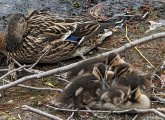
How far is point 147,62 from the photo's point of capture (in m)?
6.62

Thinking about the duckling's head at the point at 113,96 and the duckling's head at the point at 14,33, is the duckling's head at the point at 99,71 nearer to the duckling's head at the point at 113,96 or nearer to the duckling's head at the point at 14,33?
the duckling's head at the point at 113,96

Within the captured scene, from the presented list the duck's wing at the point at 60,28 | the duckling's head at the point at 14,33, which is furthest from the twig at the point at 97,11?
the duckling's head at the point at 14,33

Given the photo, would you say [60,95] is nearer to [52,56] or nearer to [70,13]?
[52,56]

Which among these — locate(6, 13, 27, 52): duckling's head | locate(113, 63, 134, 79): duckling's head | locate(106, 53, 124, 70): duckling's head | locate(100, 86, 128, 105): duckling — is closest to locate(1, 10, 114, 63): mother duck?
locate(6, 13, 27, 52): duckling's head

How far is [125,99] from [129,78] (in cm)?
27

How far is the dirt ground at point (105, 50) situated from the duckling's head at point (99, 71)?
14.3 inches

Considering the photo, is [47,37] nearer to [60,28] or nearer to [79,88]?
[60,28]

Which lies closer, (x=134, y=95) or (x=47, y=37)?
(x=134, y=95)

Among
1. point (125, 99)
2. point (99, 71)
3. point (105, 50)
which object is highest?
point (99, 71)

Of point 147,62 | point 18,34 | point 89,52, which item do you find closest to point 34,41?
point 18,34

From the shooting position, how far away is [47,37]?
22.0ft

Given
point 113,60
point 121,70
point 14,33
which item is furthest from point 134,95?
point 14,33

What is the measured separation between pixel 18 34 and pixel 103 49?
3.35ft

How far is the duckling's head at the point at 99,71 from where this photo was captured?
5598 mm
